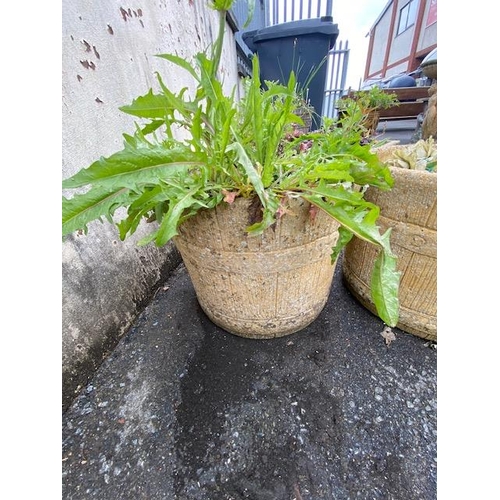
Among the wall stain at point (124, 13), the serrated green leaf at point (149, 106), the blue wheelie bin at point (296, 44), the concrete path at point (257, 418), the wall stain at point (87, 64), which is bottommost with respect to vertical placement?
the concrete path at point (257, 418)

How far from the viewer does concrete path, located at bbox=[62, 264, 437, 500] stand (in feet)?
1.90

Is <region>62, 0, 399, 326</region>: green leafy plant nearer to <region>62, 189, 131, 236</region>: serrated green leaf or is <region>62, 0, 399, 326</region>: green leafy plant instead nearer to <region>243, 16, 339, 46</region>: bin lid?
<region>62, 189, 131, 236</region>: serrated green leaf

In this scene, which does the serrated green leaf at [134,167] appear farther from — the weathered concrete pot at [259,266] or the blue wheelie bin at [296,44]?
the blue wheelie bin at [296,44]

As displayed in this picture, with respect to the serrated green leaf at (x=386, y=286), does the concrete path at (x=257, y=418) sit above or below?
below

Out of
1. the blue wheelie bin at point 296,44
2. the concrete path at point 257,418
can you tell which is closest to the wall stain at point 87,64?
the concrete path at point 257,418

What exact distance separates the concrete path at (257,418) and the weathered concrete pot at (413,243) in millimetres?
103

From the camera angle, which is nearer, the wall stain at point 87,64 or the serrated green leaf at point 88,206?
the serrated green leaf at point 88,206

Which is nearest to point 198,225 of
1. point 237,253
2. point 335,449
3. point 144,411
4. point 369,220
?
point 237,253

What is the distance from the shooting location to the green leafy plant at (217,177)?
536 millimetres

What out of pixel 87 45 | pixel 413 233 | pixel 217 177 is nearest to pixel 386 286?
pixel 413 233

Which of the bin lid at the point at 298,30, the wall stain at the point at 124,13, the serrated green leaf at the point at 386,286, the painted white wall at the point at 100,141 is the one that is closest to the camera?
the serrated green leaf at the point at 386,286

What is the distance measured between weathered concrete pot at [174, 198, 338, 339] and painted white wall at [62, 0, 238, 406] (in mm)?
318

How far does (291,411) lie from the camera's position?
0.70m

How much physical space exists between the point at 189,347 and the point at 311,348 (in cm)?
41
